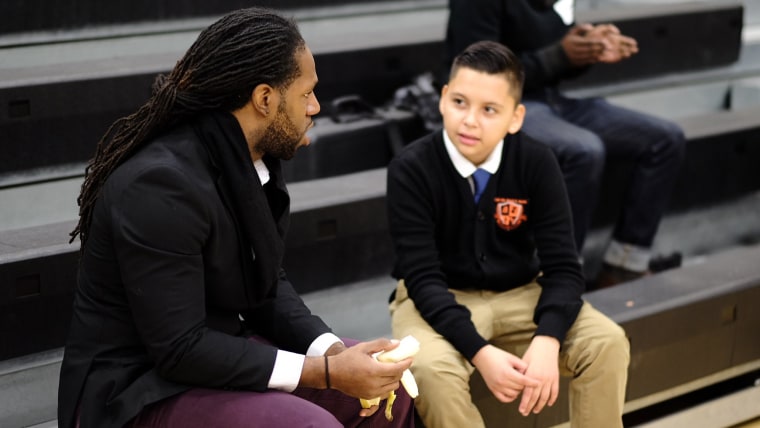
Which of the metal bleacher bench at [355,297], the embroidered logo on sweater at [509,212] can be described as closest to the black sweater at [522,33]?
the metal bleacher bench at [355,297]

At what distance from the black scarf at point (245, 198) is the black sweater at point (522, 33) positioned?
106 centimetres

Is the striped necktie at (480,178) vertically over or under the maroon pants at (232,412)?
over

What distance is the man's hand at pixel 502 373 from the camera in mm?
1656

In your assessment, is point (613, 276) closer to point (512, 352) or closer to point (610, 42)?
point (610, 42)

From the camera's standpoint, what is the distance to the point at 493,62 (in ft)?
6.09

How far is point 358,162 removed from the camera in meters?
2.53

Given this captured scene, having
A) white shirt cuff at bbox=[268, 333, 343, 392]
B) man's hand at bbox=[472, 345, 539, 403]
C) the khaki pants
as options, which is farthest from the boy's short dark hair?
white shirt cuff at bbox=[268, 333, 343, 392]

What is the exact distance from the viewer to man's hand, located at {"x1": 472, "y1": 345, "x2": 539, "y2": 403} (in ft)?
5.43

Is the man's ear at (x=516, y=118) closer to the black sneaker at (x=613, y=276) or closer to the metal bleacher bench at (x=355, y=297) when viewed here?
the metal bleacher bench at (x=355, y=297)

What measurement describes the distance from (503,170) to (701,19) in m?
1.66

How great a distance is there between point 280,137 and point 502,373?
54 cm

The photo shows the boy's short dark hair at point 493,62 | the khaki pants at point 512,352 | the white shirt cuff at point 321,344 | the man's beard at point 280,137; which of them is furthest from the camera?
the boy's short dark hair at point 493,62

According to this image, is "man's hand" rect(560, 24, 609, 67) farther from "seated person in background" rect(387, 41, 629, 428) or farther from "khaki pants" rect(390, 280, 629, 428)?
"khaki pants" rect(390, 280, 629, 428)

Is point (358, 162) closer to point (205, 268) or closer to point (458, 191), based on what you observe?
point (458, 191)
